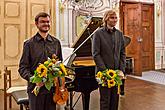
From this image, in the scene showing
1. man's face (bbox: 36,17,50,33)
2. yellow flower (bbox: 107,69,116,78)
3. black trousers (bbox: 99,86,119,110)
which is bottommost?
black trousers (bbox: 99,86,119,110)

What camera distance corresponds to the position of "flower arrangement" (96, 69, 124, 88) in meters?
2.52

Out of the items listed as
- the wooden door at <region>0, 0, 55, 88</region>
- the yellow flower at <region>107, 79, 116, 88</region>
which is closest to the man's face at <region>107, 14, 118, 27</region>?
the yellow flower at <region>107, 79, 116, 88</region>

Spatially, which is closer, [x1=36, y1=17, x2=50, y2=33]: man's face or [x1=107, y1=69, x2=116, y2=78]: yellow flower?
[x1=36, y1=17, x2=50, y2=33]: man's face

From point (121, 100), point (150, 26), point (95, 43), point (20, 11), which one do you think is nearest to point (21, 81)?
point (20, 11)

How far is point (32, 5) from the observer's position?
6.03 metres

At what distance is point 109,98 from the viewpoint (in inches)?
106

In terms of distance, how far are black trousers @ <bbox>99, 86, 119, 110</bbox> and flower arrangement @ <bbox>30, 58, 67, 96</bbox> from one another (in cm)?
83

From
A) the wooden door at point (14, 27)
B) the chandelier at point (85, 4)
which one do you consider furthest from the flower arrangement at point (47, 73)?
the chandelier at point (85, 4)

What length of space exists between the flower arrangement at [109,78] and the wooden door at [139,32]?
5.25m

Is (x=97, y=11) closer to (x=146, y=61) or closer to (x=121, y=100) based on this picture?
(x=146, y=61)

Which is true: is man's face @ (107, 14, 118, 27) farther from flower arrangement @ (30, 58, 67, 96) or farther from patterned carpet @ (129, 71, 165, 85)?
patterned carpet @ (129, 71, 165, 85)

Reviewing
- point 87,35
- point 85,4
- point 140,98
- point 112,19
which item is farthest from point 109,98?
point 85,4

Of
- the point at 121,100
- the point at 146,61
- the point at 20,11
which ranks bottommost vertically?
the point at 121,100

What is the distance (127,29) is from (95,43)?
225 inches
